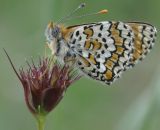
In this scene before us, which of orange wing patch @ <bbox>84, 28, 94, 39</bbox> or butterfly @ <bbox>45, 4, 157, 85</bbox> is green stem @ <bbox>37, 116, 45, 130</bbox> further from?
orange wing patch @ <bbox>84, 28, 94, 39</bbox>

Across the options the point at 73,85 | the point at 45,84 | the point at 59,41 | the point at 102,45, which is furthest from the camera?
the point at 73,85

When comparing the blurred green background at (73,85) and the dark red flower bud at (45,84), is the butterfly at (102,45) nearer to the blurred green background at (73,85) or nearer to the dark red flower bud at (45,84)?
the dark red flower bud at (45,84)

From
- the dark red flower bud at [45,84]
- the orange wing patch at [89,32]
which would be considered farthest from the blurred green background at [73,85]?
the dark red flower bud at [45,84]

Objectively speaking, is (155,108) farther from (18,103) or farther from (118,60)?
(18,103)

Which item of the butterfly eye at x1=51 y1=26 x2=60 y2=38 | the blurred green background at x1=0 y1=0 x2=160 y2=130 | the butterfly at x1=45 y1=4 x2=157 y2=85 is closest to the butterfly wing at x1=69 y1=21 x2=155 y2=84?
the butterfly at x1=45 y1=4 x2=157 y2=85

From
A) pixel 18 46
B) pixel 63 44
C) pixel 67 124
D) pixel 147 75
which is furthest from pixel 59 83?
pixel 147 75

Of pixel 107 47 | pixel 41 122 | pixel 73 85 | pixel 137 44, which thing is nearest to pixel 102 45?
pixel 107 47

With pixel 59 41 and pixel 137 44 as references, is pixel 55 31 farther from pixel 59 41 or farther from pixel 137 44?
pixel 137 44
